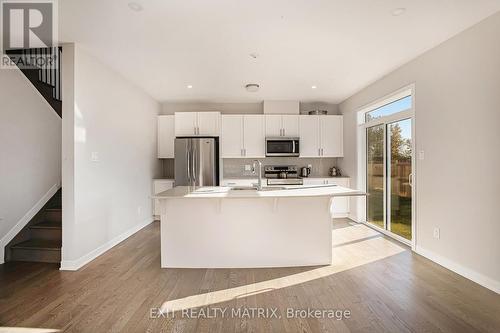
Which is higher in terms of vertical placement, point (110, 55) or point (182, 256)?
point (110, 55)

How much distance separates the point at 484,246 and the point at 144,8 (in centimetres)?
386

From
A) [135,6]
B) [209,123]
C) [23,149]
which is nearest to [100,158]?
[23,149]

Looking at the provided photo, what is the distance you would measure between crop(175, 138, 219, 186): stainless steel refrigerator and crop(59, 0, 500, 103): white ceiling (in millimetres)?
1361

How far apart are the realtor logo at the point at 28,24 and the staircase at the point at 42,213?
11.3 inches

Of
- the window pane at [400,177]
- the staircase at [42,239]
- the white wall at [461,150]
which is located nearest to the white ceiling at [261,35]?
the white wall at [461,150]

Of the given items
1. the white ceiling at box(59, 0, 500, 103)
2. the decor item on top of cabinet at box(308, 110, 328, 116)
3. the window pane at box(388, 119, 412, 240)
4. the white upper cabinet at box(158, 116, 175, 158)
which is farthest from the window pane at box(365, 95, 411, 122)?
the white upper cabinet at box(158, 116, 175, 158)

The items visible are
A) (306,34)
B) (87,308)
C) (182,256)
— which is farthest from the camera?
(182,256)

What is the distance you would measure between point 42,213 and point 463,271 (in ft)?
17.4

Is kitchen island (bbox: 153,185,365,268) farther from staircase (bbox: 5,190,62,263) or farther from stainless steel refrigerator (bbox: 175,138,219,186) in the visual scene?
stainless steel refrigerator (bbox: 175,138,219,186)

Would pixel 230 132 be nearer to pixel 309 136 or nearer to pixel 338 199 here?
pixel 309 136

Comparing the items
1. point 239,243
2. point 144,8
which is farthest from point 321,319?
point 144,8

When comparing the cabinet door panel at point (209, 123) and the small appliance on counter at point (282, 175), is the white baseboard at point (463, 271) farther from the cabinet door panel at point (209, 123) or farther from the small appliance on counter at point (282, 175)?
the cabinet door panel at point (209, 123)

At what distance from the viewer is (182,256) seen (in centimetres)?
306

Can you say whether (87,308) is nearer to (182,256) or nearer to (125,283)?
(125,283)
